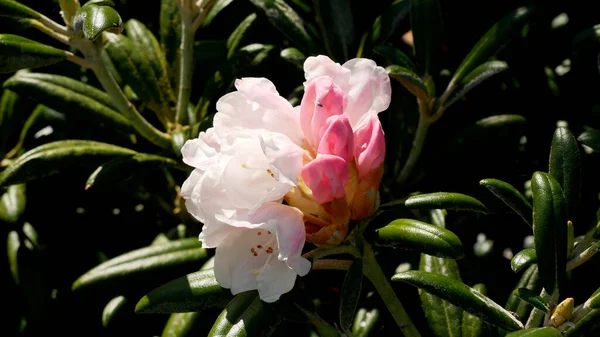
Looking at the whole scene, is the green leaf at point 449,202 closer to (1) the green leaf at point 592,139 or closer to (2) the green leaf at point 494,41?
(1) the green leaf at point 592,139

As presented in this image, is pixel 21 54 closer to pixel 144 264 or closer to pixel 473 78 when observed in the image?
pixel 144 264

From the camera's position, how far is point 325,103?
46.6 inches

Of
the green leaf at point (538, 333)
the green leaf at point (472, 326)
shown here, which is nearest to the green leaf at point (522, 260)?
the green leaf at point (538, 333)

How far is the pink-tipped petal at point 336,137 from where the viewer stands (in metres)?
1.14

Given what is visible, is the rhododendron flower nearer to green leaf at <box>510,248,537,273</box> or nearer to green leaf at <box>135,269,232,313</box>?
green leaf at <box>135,269,232,313</box>

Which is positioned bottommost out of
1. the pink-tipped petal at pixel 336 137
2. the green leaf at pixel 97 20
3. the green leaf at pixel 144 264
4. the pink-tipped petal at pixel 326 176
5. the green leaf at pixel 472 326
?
the green leaf at pixel 144 264

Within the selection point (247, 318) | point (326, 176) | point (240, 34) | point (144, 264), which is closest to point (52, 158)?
point (144, 264)

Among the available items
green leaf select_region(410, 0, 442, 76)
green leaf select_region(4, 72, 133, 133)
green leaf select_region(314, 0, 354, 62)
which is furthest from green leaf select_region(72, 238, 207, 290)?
green leaf select_region(410, 0, 442, 76)

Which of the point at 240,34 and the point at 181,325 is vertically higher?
the point at 240,34

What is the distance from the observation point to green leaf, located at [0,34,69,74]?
1.47m

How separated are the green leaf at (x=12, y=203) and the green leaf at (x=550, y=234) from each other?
4.61ft

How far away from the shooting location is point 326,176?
3.71 feet

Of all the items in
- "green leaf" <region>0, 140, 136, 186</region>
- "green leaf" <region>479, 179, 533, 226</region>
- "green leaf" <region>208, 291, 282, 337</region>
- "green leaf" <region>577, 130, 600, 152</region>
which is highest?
"green leaf" <region>577, 130, 600, 152</region>

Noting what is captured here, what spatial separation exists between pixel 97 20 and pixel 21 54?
0.84 feet
